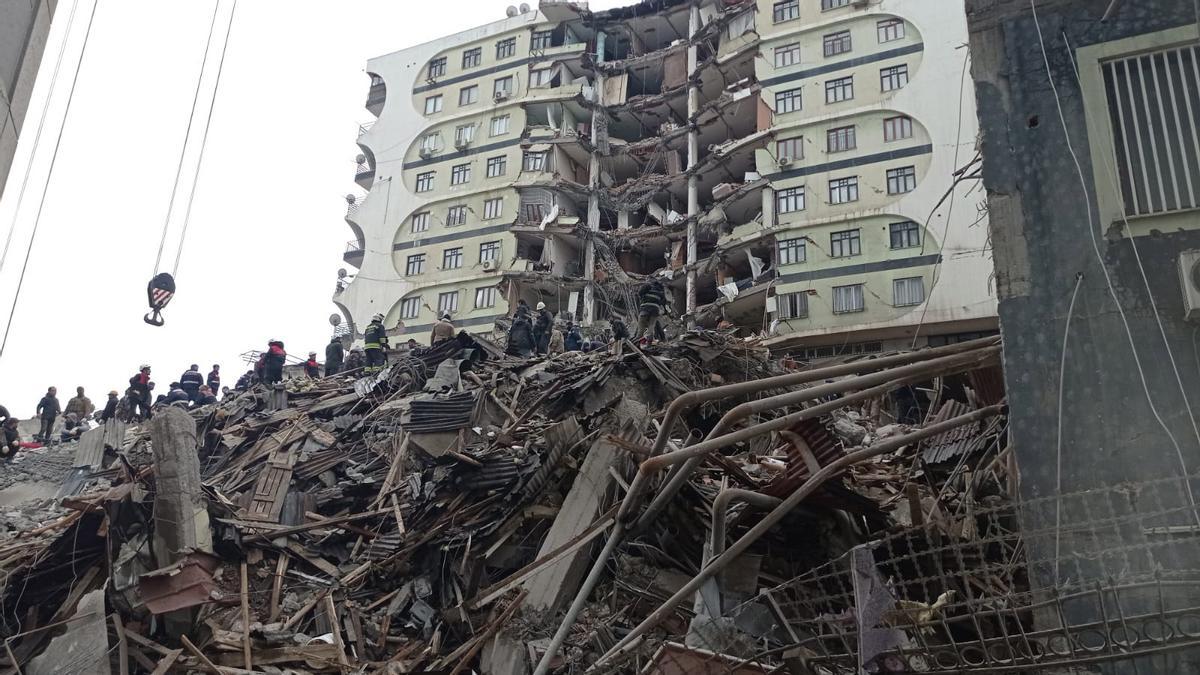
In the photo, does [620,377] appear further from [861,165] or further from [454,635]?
[861,165]

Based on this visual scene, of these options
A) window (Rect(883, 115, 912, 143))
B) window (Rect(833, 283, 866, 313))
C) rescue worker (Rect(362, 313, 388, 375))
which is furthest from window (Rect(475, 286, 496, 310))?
rescue worker (Rect(362, 313, 388, 375))

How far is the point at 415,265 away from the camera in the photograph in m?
42.9

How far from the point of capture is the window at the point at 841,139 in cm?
3469

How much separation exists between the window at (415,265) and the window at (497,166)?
5577mm

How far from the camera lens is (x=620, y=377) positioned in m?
14.1

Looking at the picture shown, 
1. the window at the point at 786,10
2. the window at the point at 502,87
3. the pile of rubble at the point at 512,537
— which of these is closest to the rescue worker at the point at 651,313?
the pile of rubble at the point at 512,537

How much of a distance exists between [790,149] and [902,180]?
513 cm

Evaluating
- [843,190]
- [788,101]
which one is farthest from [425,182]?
[843,190]

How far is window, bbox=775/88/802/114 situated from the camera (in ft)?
120

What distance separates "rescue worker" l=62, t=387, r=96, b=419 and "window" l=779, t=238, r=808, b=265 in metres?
25.9

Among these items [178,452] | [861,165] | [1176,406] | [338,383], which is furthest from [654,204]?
[1176,406]

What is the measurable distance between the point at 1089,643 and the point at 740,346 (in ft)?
38.5

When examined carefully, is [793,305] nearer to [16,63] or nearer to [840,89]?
[840,89]

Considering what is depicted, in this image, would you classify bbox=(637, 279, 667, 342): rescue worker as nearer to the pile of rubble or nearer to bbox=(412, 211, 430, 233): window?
the pile of rubble
